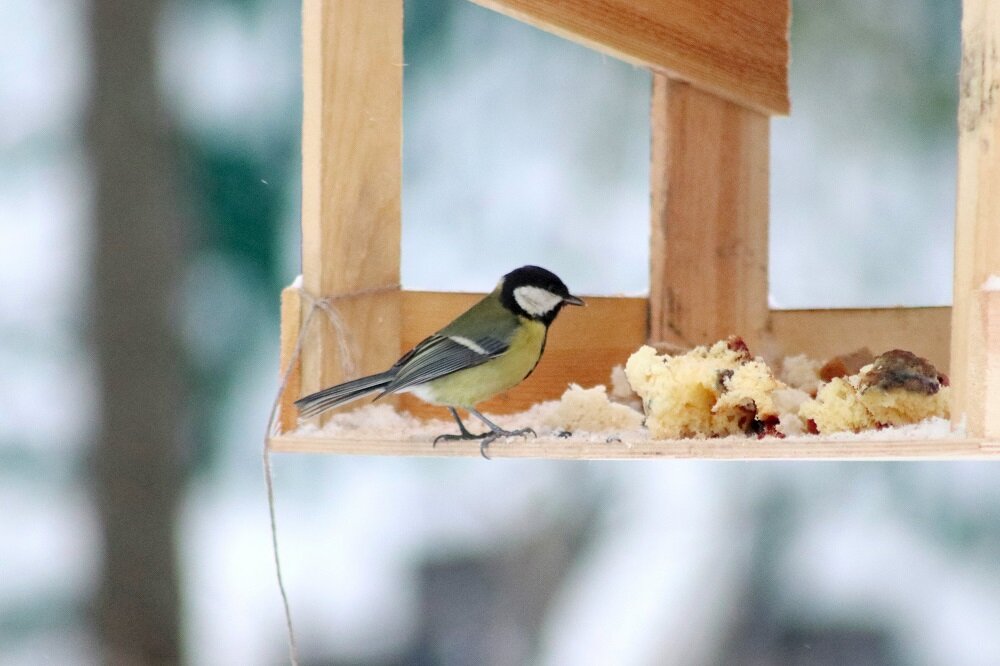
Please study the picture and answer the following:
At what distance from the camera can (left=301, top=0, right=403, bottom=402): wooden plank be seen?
7.02ft

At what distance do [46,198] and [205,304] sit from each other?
0.63 meters

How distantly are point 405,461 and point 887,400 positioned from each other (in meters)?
2.54

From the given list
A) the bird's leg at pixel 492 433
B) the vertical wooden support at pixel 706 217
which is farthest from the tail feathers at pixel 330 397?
the vertical wooden support at pixel 706 217

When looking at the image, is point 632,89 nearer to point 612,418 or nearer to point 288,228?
point 288,228

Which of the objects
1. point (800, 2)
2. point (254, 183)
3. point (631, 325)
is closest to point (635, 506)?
point (631, 325)

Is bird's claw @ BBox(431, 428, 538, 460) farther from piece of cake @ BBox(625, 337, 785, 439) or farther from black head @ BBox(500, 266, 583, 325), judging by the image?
black head @ BBox(500, 266, 583, 325)

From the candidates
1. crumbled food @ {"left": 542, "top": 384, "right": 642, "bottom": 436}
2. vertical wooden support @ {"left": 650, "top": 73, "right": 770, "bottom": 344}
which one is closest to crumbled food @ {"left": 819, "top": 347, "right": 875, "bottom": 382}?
vertical wooden support @ {"left": 650, "top": 73, "right": 770, "bottom": 344}

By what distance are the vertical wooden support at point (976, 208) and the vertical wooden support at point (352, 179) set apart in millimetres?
1032

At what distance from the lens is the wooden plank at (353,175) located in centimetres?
214

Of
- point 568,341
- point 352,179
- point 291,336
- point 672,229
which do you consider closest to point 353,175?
point 352,179

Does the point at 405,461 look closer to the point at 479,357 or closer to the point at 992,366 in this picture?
the point at 479,357

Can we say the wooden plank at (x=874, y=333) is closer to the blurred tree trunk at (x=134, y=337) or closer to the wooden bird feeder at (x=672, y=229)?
the wooden bird feeder at (x=672, y=229)

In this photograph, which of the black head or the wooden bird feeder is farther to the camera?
the black head

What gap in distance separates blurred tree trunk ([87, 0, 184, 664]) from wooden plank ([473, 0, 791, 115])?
1.86 m
